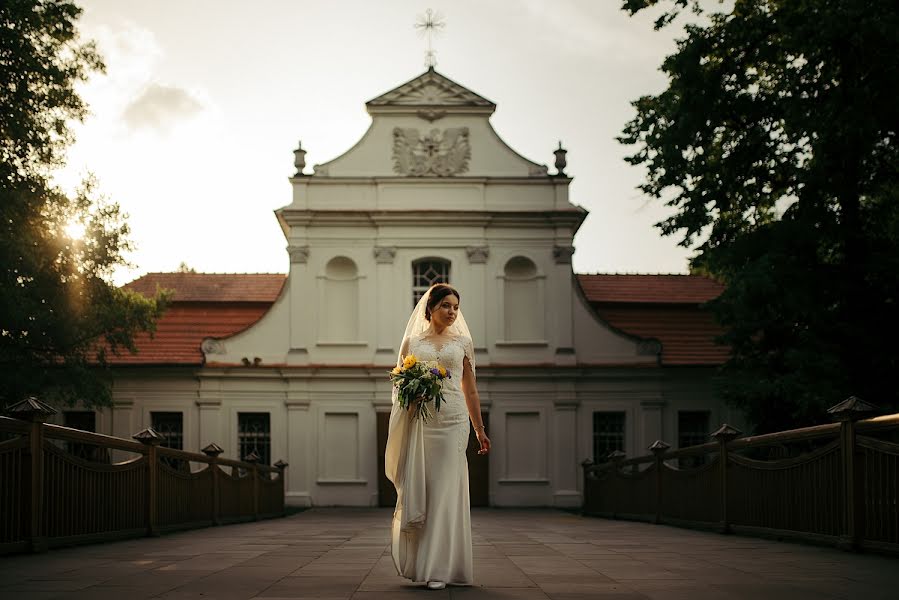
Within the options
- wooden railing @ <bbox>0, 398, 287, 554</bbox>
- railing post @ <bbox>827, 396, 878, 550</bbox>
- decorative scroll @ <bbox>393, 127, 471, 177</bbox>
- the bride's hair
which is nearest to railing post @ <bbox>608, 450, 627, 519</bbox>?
wooden railing @ <bbox>0, 398, 287, 554</bbox>

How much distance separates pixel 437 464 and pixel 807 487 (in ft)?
14.4

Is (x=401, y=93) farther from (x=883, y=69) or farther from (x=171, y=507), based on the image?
(x=171, y=507)

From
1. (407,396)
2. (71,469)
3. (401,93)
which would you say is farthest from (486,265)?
(407,396)

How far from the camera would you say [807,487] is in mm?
9844

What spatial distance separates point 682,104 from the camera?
64.4 ft

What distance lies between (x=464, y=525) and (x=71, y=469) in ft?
15.3

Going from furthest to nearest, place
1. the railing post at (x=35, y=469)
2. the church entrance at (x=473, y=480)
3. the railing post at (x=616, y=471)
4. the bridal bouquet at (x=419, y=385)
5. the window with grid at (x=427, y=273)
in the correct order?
the window with grid at (x=427, y=273) < the church entrance at (x=473, y=480) < the railing post at (x=616, y=471) < the railing post at (x=35, y=469) < the bridal bouquet at (x=419, y=385)

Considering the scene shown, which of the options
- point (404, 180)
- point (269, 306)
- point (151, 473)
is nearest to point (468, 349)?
point (151, 473)

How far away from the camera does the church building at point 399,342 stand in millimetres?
30609

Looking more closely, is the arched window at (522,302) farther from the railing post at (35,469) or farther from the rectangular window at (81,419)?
the railing post at (35,469)

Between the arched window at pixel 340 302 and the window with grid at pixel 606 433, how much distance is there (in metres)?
7.87

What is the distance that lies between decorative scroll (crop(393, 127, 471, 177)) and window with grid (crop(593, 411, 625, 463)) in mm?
8765

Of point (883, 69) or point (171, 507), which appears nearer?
point (171, 507)

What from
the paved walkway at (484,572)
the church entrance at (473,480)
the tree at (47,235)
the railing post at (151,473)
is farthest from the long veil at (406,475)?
the church entrance at (473,480)
